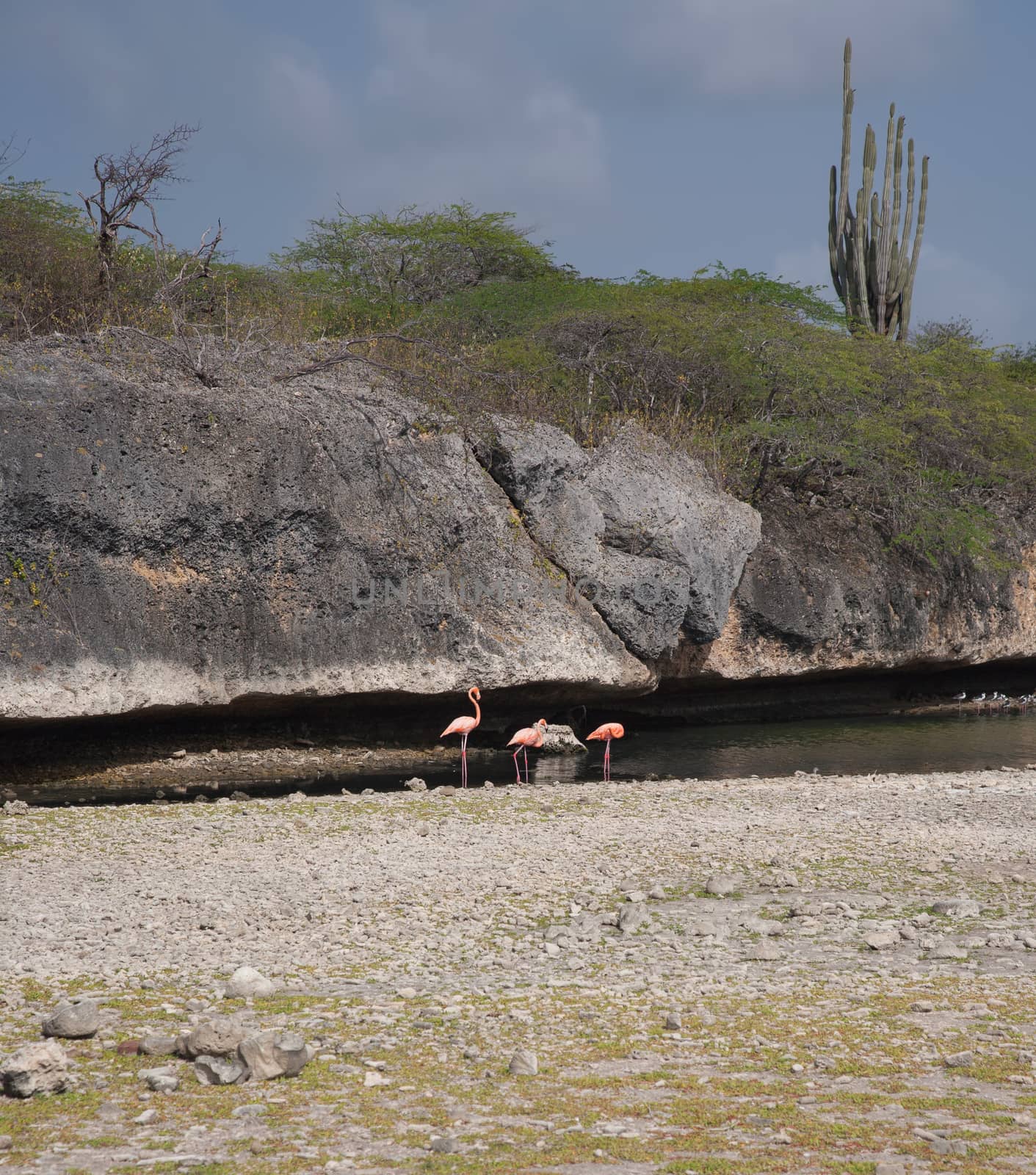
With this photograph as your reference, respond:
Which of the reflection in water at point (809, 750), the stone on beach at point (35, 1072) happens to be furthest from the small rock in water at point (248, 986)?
the reflection in water at point (809, 750)

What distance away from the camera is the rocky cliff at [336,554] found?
15.0m

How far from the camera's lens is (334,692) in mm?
16672

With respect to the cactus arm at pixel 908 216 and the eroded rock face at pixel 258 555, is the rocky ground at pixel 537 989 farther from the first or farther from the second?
the cactus arm at pixel 908 216

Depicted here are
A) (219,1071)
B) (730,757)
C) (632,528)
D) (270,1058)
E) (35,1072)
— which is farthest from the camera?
(632,528)

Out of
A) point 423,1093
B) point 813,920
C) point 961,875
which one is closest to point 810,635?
point 961,875

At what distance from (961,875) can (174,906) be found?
20.3 ft

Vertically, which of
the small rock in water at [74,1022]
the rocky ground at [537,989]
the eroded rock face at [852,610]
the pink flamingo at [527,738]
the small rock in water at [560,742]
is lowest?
the rocky ground at [537,989]

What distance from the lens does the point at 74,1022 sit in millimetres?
5453

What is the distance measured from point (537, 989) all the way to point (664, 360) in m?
18.3

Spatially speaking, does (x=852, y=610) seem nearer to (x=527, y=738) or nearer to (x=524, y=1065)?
(x=527, y=738)

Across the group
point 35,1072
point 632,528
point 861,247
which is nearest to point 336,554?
point 632,528

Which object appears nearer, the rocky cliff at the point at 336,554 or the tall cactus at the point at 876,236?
the rocky cliff at the point at 336,554

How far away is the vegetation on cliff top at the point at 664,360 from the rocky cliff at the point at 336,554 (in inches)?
54.0

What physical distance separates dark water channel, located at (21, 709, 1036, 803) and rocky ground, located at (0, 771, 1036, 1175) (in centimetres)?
346
